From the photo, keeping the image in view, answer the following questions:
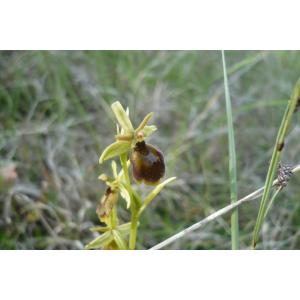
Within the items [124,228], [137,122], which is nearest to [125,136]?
[124,228]

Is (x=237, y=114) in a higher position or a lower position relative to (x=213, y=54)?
lower

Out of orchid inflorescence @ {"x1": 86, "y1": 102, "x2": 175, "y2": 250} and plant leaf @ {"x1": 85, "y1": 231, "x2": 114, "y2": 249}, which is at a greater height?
orchid inflorescence @ {"x1": 86, "y1": 102, "x2": 175, "y2": 250}

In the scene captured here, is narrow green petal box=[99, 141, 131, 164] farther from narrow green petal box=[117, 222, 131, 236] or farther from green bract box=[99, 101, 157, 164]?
narrow green petal box=[117, 222, 131, 236]

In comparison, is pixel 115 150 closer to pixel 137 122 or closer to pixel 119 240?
pixel 119 240

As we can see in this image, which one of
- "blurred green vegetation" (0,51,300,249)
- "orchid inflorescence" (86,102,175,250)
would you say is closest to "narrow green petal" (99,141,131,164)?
"orchid inflorescence" (86,102,175,250)
